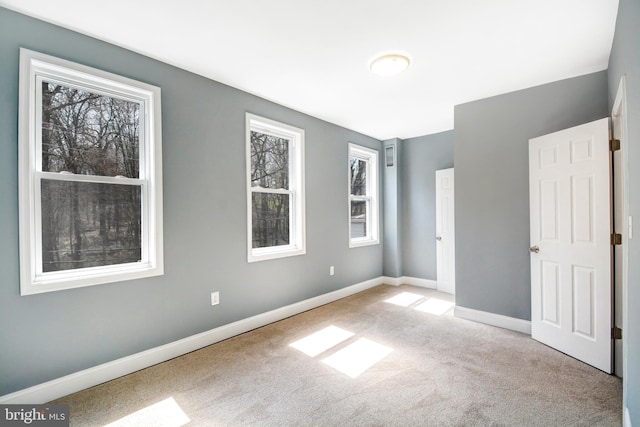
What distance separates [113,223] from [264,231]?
157cm

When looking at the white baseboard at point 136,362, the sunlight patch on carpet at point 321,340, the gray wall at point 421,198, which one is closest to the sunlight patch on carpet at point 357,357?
the sunlight patch on carpet at point 321,340

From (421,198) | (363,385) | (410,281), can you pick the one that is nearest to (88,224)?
(363,385)

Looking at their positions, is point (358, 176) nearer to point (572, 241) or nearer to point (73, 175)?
point (572, 241)

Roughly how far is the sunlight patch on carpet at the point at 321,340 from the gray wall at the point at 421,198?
8.06 feet

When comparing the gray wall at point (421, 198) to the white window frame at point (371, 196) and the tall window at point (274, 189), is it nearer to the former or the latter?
the white window frame at point (371, 196)

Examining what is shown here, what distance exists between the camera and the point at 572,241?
2619 mm

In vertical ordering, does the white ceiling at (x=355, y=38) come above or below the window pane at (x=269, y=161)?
above

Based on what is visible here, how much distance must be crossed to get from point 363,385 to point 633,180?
214 centimetres

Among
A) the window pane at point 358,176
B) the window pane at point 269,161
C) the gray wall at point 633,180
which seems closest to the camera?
the gray wall at point 633,180

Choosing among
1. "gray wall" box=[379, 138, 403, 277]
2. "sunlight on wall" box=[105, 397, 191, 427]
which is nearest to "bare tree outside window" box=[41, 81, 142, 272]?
"sunlight on wall" box=[105, 397, 191, 427]

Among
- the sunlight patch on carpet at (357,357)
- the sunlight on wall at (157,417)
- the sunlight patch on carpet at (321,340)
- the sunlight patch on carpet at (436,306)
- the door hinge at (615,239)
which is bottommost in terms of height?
the sunlight patch on carpet at (436,306)

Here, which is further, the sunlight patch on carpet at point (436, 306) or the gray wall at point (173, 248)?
the sunlight patch on carpet at point (436, 306)

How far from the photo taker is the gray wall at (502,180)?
295 cm

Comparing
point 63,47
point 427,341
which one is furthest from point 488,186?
point 63,47
